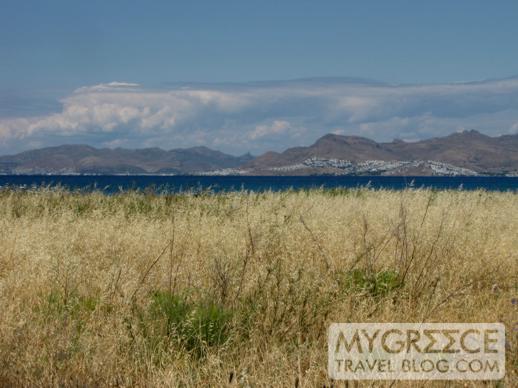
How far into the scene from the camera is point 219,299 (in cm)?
573

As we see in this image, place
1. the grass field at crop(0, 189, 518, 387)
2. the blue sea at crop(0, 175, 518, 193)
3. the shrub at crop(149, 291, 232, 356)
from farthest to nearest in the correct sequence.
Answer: the blue sea at crop(0, 175, 518, 193)
the shrub at crop(149, 291, 232, 356)
the grass field at crop(0, 189, 518, 387)

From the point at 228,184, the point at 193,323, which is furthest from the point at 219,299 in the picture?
the point at 228,184

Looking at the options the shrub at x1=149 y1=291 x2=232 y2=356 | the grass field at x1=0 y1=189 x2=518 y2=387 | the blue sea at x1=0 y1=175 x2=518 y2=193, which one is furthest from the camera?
the blue sea at x1=0 y1=175 x2=518 y2=193

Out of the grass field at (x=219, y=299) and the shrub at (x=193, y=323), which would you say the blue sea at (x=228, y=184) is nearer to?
the grass field at (x=219, y=299)

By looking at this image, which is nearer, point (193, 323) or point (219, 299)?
point (193, 323)

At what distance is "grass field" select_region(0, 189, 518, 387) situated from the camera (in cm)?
433

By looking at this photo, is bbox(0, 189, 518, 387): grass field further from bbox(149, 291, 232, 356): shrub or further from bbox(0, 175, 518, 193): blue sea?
bbox(0, 175, 518, 193): blue sea

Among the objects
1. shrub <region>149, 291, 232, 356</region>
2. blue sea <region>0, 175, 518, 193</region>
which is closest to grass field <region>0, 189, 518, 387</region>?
shrub <region>149, 291, 232, 356</region>

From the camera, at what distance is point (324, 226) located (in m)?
9.84

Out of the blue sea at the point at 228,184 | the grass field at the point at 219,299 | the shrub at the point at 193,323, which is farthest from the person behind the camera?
the blue sea at the point at 228,184

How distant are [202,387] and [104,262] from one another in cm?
421

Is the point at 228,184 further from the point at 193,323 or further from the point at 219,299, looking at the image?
the point at 193,323

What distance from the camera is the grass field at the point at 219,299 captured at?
4.33 m

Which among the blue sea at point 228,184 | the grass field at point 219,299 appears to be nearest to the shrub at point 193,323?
the grass field at point 219,299
